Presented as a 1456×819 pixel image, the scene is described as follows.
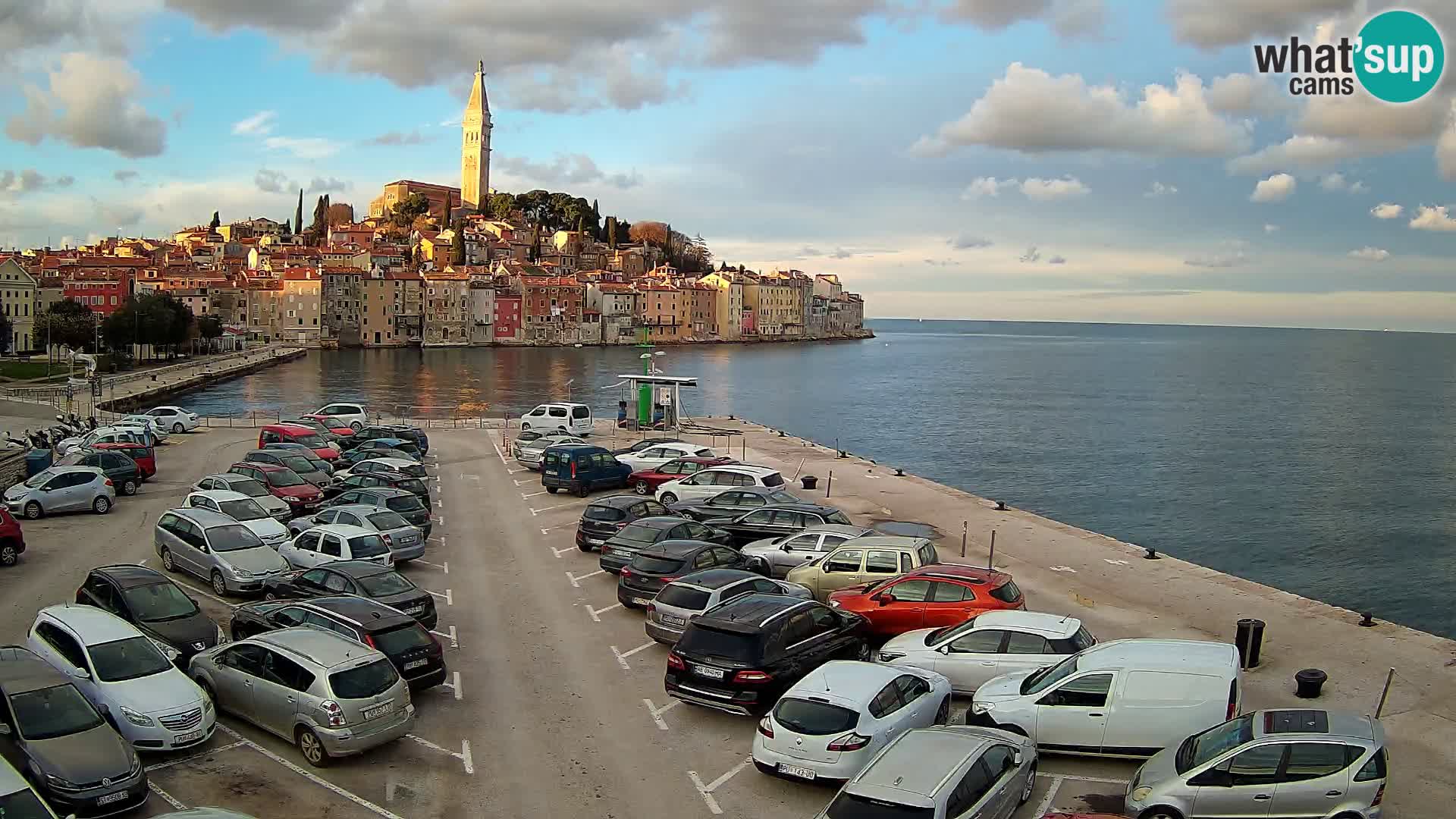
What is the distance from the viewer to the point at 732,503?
20.8 metres

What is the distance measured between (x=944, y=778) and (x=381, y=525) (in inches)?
478

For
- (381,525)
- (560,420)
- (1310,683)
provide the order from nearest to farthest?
(1310,683), (381,525), (560,420)

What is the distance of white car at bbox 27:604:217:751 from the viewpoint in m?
9.40

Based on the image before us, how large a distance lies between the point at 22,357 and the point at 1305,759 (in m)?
106

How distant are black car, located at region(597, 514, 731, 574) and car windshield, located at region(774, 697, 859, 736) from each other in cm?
677

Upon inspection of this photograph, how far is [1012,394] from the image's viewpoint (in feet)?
304

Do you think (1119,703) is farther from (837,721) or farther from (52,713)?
(52,713)

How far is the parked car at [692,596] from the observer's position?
12.8 metres

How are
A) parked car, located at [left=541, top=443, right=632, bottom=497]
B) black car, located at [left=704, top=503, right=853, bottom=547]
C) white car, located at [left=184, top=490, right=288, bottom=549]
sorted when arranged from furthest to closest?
1. parked car, located at [left=541, top=443, right=632, bottom=497]
2. black car, located at [left=704, top=503, right=853, bottom=547]
3. white car, located at [left=184, top=490, right=288, bottom=549]

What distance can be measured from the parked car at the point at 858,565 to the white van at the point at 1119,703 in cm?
494

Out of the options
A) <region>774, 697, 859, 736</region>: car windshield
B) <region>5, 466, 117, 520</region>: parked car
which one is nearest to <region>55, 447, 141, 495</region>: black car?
<region>5, 466, 117, 520</region>: parked car

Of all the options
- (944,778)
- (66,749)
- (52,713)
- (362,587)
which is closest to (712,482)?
(362,587)

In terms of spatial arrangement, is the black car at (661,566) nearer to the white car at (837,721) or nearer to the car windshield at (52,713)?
the white car at (837,721)

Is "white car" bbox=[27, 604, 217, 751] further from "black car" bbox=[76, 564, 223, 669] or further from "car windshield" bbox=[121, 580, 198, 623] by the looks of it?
"car windshield" bbox=[121, 580, 198, 623]
